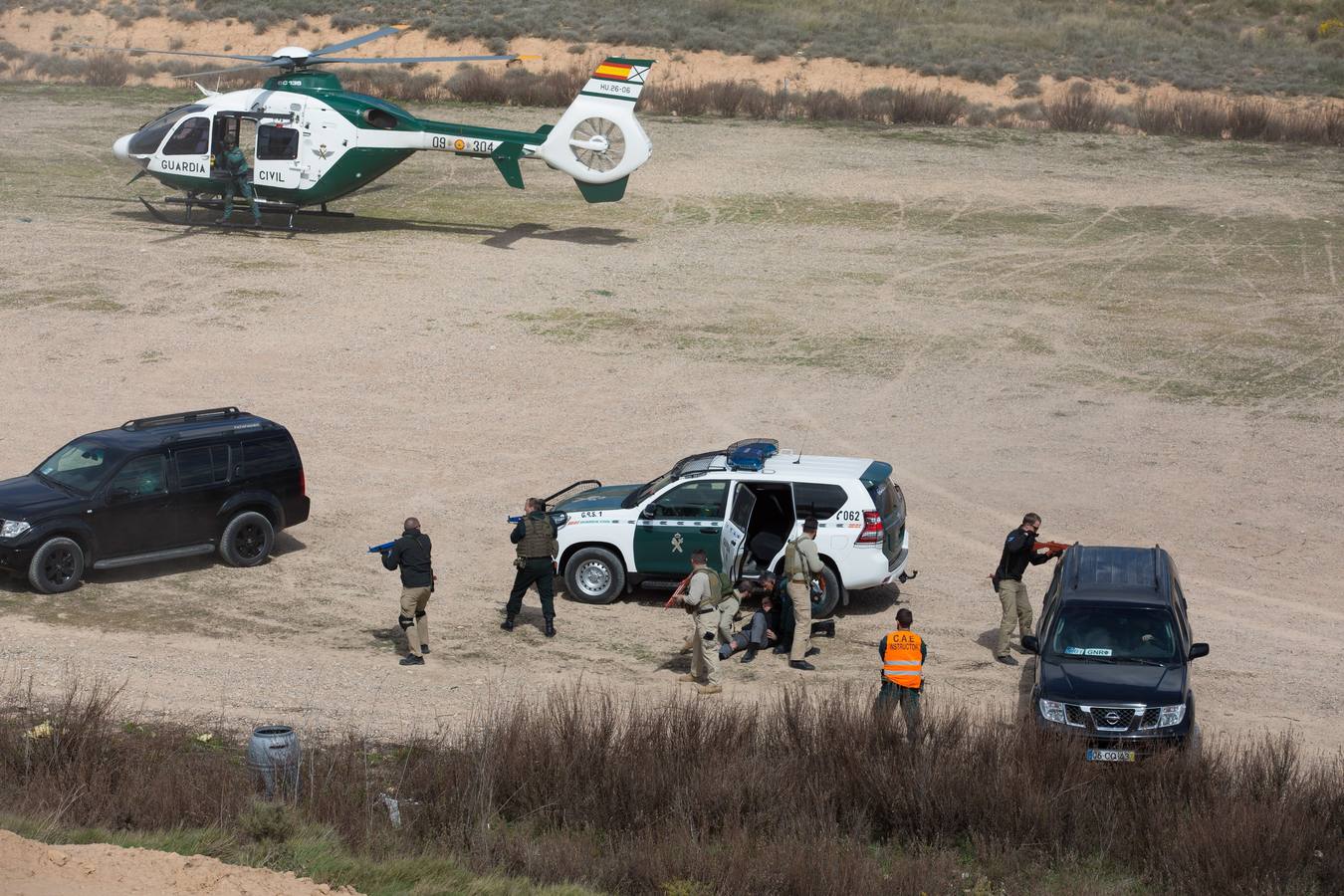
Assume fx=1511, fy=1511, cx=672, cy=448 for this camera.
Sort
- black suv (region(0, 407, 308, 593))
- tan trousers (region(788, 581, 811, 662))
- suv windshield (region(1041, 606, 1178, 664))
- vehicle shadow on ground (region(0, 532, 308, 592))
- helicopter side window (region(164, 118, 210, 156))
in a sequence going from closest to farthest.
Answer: suv windshield (region(1041, 606, 1178, 664)) < tan trousers (region(788, 581, 811, 662)) < black suv (region(0, 407, 308, 593)) < vehicle shadow on ground (region(0, 532, 308, 592)) < helicopter side window (region(164, 118, 210, 156))

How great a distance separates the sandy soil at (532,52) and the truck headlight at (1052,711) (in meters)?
38.5

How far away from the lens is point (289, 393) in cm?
2453

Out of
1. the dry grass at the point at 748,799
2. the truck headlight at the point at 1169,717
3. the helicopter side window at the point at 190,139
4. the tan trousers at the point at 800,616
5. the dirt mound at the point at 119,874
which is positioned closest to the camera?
the dirt mound at the point at 119,874

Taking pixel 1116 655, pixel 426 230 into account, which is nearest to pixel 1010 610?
pixel 1116 655

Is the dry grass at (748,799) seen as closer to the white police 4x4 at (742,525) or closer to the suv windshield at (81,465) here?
the white police 4x4 at (742,525)

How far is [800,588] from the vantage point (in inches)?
604

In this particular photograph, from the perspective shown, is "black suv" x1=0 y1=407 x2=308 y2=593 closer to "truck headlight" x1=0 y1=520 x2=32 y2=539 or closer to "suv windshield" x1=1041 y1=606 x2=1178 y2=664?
"truck headlight" x1=0 y1=520 x2=32 y2=539

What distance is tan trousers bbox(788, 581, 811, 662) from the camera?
1525cm

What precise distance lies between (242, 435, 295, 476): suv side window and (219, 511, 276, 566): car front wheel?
1.77 ft

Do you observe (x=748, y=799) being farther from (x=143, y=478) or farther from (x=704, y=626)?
(x=143, y=478)

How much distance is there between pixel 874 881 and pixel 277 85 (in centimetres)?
2663

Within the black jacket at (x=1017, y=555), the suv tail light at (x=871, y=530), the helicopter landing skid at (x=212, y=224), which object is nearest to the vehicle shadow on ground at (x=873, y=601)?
the suv tail light at (x=871, y=530)

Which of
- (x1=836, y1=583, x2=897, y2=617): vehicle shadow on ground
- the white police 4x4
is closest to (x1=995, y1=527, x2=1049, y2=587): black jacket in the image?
the white police 4x4

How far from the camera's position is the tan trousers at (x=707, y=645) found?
574 inches
